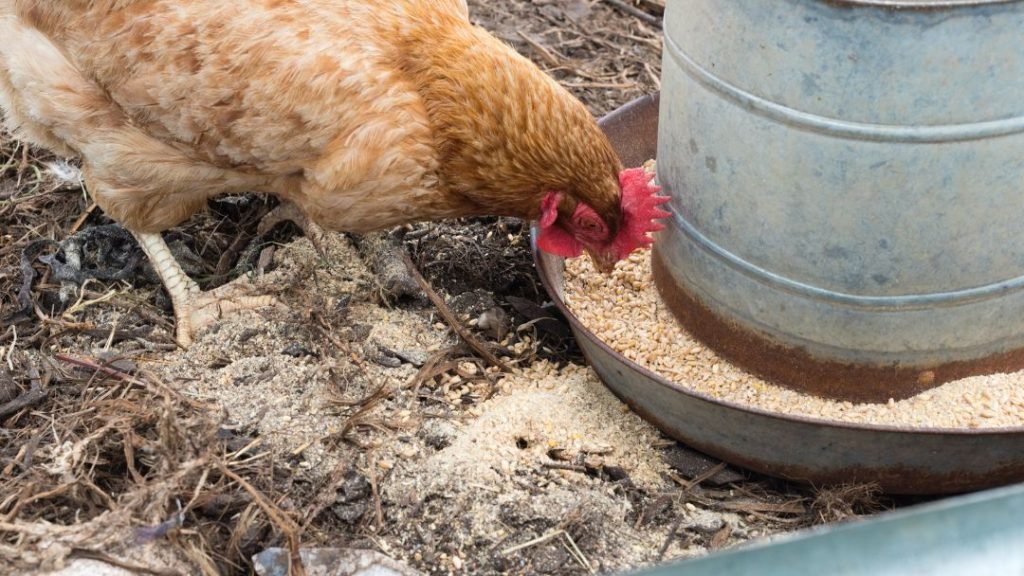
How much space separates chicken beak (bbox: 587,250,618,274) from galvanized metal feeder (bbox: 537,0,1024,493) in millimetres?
226

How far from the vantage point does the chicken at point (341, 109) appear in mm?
2803

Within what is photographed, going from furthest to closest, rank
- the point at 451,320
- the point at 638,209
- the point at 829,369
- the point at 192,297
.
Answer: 1. the point at 192,297
2. the point at 451,320
3. the point at 638,209
4. the point at 829,369

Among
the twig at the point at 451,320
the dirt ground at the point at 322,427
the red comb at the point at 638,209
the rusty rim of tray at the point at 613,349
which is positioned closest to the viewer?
the rusty rim of tray at the point at 613,349

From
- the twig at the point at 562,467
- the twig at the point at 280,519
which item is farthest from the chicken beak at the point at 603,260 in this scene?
the twig at the point at 280,519

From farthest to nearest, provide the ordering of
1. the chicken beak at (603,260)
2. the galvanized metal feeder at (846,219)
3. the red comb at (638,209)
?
the chicken beak at (603,260), the red comb at (638,209), the galvanized metal feeder at (846,219)

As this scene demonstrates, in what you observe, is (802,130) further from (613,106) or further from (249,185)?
(613,106)

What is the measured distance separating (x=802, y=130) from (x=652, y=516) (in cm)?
113

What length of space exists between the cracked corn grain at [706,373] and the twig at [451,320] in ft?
1.08

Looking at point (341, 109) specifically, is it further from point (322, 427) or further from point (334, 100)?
point (322, 427)

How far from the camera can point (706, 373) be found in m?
2.90

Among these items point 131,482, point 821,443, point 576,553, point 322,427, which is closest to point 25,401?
point 131,482

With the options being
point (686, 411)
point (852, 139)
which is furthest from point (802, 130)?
point (686, 411)

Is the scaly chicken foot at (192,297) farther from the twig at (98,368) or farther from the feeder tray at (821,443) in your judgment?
the feeder tray at (821,443)

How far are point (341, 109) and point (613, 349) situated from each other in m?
1.09
